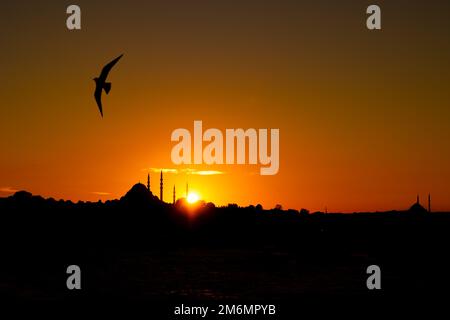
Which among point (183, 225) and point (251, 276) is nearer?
point (251, 276)

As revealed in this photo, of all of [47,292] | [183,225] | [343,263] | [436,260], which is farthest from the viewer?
[183,225]

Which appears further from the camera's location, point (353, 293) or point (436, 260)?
point (436, 260)

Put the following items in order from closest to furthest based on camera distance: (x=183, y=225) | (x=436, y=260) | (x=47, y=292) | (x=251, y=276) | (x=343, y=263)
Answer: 1. (x=47, y=292)
2. (x=251, y=276)
3. (x=343, y=263)
4. (x=436, y=260)
5. (x=183, y=225)

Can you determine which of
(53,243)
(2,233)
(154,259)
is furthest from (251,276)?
(2,233)

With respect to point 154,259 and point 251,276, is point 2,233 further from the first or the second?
point 251,276

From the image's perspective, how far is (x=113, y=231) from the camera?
194 m

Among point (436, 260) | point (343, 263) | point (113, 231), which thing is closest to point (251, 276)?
point (343, 263)

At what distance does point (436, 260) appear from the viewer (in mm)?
112125

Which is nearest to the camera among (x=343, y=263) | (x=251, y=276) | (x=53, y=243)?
(x=251, y=276)

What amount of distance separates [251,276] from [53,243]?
305ft

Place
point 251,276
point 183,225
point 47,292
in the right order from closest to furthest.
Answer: point 47,292 → point 251,276 → point 183,225
